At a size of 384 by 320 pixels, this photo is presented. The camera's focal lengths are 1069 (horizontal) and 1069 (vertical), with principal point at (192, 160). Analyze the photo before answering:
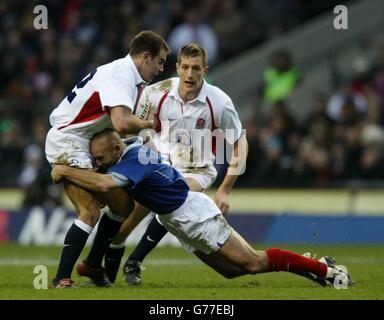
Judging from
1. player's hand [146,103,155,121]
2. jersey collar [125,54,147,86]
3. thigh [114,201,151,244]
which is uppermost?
jersey collar [125,54,147,86]

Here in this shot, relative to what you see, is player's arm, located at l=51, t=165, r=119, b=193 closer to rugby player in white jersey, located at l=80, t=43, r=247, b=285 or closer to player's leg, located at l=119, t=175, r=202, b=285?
player's leg, located at l=119, t=175, r=202, b=285

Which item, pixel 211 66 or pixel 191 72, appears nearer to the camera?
pixel 191 72

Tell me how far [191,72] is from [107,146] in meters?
1.85

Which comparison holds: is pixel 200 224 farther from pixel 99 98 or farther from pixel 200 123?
pixel 200 123

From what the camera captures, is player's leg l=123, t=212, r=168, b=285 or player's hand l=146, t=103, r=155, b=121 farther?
player's hand l=146, t=103, r=155, b=121

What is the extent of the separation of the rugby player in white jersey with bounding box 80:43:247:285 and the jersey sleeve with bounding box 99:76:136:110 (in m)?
1.69

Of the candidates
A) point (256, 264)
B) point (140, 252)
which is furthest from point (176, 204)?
point (140, 252)

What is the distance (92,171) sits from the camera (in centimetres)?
933

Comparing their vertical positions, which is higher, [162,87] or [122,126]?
[162,87]

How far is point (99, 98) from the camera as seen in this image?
30.1 ft

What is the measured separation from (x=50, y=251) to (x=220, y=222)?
7.13 metres

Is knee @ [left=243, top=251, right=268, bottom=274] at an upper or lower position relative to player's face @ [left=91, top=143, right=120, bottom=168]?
lower

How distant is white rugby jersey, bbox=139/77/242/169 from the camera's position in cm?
1109

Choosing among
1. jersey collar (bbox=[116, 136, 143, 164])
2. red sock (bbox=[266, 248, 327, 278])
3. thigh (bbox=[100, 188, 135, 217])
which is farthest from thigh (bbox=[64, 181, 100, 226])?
red sock (bbox=[266, 248, 327, 278])
